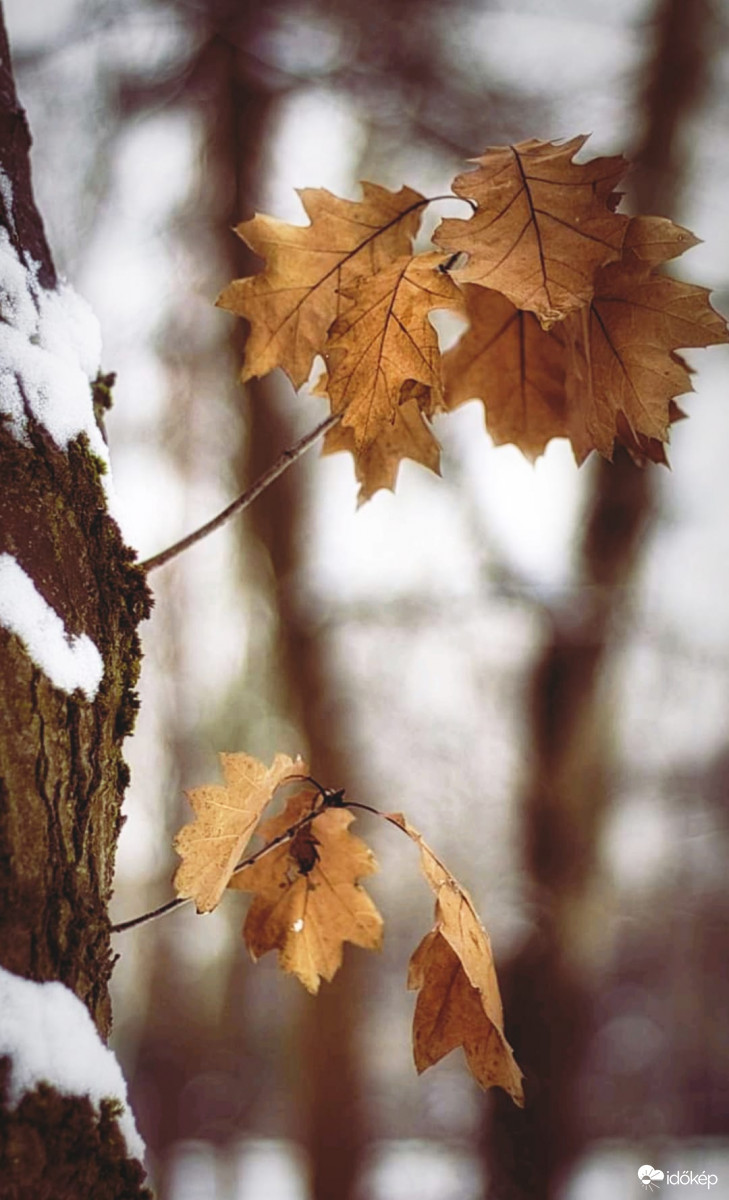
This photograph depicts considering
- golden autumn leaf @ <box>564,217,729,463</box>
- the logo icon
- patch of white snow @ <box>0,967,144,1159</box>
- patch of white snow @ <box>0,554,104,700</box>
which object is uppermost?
golden autumn leaf @ <box>564,217,729,463</box>

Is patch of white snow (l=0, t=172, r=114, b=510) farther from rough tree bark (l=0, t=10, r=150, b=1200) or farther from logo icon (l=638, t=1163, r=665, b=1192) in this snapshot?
logo icon (l=638, t=1163, r=665, b=1192)

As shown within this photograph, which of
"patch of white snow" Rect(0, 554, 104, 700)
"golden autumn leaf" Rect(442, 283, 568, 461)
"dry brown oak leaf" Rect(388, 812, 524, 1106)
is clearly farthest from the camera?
"golden autumn leaf" Rect(442, 283, 568, 461)

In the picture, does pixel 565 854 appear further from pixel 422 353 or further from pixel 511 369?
pixel 422 353

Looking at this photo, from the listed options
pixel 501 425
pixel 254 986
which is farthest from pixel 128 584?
pixel 254 986

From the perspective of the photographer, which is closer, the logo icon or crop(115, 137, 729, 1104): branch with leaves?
crop(115, 137, 729, 1104): branch with leaves

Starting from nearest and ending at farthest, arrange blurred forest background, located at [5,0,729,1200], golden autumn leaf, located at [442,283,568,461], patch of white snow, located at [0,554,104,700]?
patch of white snow, located at [0,554,104,700], golden autumn leaf, located at [442,283,568,461], blurred forest background, located at [5,0,729,1200]

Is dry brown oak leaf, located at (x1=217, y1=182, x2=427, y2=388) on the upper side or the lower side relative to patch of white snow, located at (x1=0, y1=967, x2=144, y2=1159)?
upper

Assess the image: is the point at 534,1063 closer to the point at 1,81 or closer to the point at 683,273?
the point at 683,273

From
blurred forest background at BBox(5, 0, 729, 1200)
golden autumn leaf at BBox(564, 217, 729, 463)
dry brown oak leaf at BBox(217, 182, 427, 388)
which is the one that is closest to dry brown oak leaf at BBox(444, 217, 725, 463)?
golden autumn leaf at BBox(564, 217, 729, 463)
